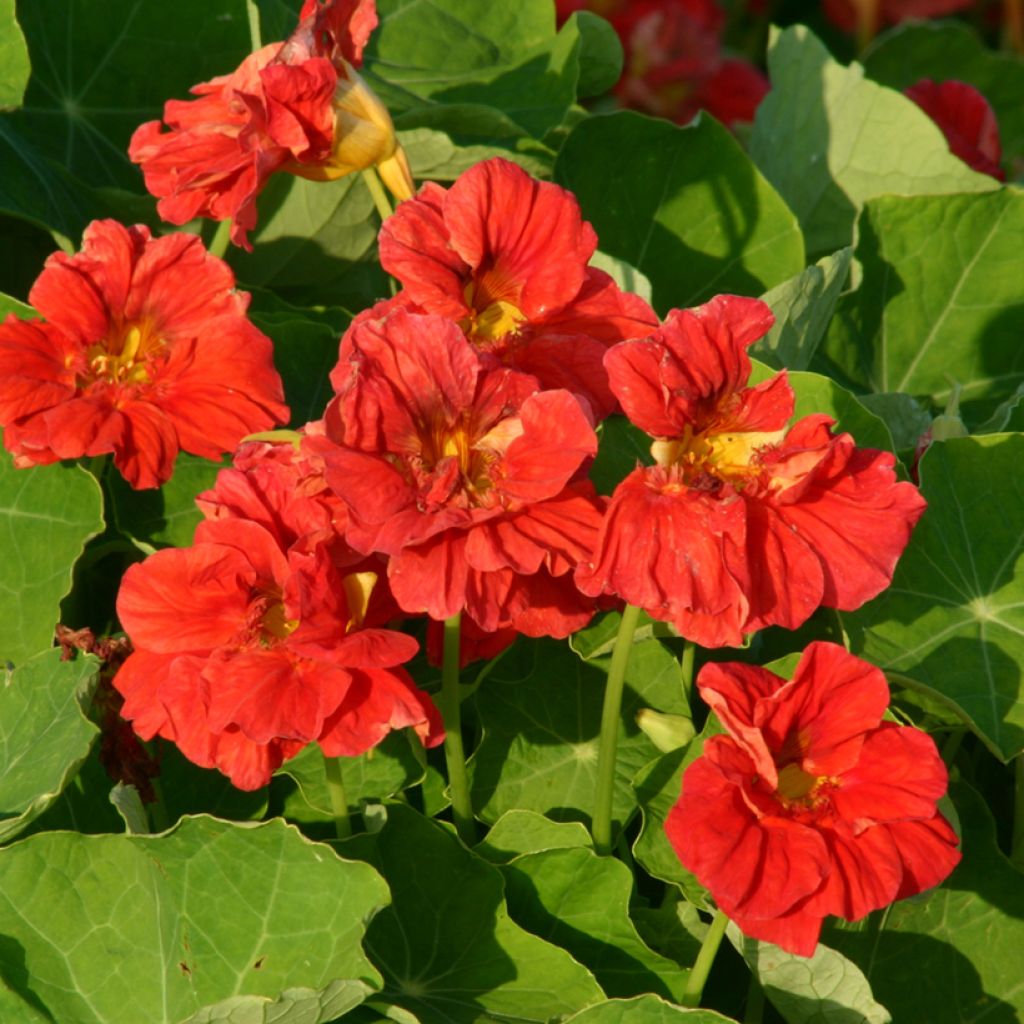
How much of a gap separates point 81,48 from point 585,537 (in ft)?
2.96

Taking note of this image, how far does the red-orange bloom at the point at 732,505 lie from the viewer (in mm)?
702

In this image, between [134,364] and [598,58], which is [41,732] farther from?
[598,58]

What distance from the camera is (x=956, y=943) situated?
0.96 metres

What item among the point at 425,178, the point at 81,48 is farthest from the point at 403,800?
the point at 81,48

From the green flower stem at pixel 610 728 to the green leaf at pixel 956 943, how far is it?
6.4 inches

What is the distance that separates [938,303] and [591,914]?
0.65 meters

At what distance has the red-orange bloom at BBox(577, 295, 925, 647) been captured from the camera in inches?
27.6

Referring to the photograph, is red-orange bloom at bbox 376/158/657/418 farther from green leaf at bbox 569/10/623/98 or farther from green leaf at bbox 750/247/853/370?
green leaf at bbox 569/10/623/98

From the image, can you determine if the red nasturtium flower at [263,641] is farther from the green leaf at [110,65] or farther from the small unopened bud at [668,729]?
the green leaf at [110,65]

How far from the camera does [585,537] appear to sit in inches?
28.7

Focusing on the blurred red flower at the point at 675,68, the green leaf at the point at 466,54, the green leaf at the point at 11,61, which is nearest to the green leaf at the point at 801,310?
the green leaf at the point at 466,54

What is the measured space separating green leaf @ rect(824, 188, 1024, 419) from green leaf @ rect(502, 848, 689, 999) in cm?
55

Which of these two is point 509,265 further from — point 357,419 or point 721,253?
point 721,253

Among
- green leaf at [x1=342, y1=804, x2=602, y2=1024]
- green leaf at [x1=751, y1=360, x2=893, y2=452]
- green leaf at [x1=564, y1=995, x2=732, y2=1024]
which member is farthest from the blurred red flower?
green leaf at [x1=564, y1=995, x2=732, y2=1024]
